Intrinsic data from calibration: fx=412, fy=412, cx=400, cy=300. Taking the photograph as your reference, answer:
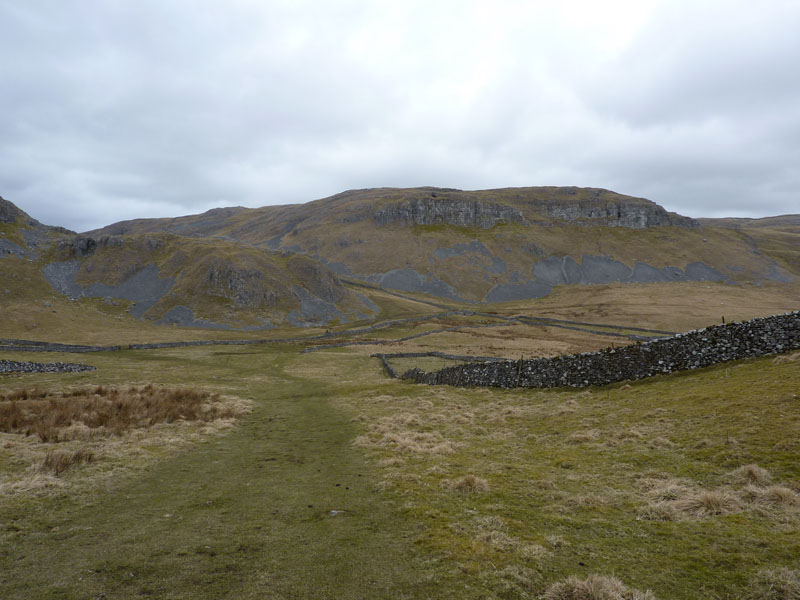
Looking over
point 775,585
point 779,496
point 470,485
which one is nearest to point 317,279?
Result: point 470,485

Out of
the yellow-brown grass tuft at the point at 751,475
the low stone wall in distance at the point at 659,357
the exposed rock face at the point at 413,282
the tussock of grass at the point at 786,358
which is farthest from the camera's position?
the exposed rock face at the point at 413,282

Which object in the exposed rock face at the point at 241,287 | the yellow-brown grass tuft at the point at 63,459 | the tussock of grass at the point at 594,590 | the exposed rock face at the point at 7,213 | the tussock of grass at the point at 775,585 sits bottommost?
the yellow-brown grass tuft at the point at 63,459

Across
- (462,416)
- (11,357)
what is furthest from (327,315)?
(462,416)

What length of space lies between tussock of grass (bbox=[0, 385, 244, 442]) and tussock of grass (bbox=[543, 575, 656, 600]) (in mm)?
20892

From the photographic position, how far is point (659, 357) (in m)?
22.5

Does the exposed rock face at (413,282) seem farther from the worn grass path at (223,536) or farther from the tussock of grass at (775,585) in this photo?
the tussock of grass at (775,585)

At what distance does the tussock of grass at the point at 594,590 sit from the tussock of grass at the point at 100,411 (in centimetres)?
2089

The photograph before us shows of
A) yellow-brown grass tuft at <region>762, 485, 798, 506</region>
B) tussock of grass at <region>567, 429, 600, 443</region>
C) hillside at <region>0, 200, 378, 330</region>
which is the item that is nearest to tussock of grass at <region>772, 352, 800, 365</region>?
tussock of grass at <region>567, 429, 600, 443</region>

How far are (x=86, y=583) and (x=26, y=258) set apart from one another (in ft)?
488

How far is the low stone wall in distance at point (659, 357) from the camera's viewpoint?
19422 millimetres

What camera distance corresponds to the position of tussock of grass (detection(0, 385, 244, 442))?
20.0m

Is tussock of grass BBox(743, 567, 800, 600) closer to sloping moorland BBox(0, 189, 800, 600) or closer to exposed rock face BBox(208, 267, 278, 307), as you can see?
sloping moorland BBox(0, 189, 800, 600)

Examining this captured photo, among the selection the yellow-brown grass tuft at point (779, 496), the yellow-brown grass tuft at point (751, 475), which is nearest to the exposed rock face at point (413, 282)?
the yellow-brown grass tuft at point (751, 475)

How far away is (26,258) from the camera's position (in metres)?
117
